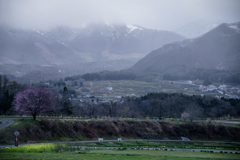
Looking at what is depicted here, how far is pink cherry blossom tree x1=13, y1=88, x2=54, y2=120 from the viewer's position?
2287 inches

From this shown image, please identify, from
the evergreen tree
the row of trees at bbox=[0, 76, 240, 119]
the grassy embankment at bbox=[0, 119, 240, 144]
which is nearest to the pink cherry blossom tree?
the grassy embankment at bbox=[0, 119, 240, 144]

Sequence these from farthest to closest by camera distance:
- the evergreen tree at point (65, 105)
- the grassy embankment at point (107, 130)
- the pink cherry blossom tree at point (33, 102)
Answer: the evergreen tree at point (65, 105)
the pink cherry blossom tree at point (33, 102)
the grassy embankment at point (107, 130)

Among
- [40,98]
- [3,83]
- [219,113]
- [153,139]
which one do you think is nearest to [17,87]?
[3,83]

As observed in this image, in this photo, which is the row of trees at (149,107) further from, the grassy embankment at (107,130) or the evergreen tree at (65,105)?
the grassy embankment at (107,130)

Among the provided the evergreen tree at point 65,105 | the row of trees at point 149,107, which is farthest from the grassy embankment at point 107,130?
the row of trees at point 149,107

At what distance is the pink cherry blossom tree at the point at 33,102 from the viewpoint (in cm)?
5809

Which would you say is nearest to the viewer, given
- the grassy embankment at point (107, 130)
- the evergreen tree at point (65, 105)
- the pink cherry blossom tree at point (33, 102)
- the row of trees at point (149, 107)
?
the grassy embankment at point (107, 130)

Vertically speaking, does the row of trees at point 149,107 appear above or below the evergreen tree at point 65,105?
below

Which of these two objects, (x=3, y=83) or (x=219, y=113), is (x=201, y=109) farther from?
(x=3, y=83)

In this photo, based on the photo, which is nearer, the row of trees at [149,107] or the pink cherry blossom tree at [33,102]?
the pink cherry blossom tree at [33,102]

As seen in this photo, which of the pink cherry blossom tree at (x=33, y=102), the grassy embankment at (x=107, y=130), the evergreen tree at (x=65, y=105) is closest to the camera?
the grassy embankment at (x=107, y=130)

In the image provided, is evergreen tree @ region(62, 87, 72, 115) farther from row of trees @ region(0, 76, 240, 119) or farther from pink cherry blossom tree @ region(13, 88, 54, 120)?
pink cherry blossom tree @ region(13, 88, 54, 120)

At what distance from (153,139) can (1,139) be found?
36.1 m

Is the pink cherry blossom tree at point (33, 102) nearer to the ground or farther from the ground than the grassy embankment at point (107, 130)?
farther from the ground
